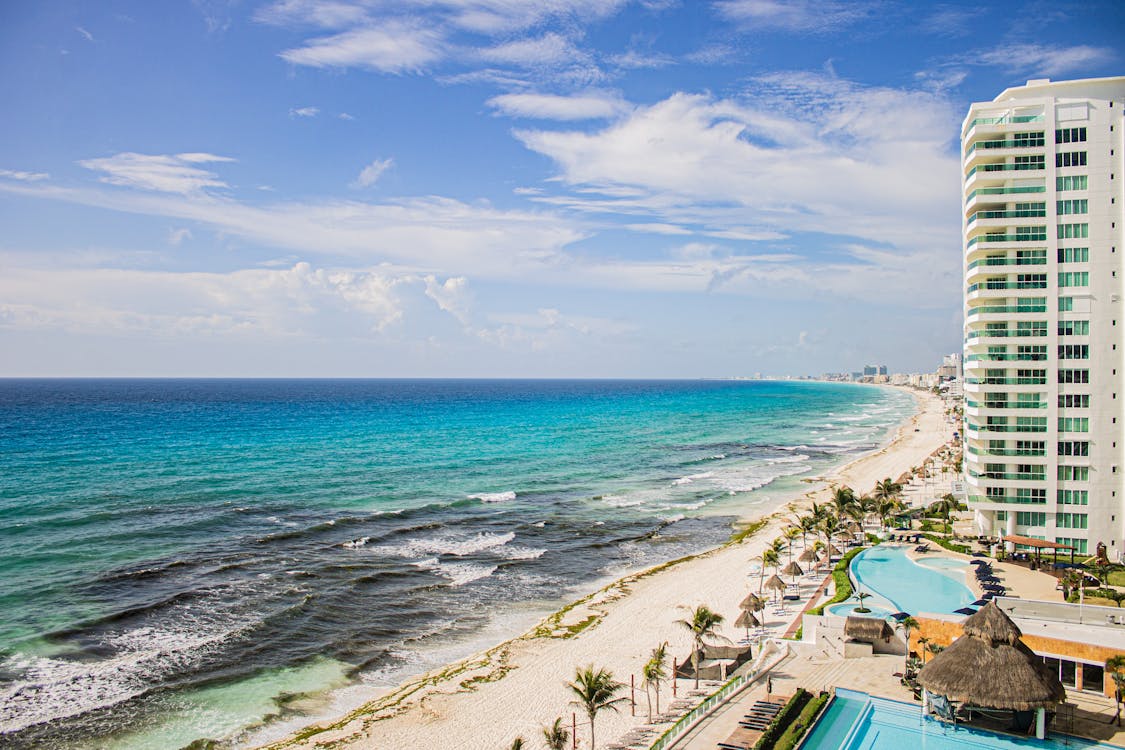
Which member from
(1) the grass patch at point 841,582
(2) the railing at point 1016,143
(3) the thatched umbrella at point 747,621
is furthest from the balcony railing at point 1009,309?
(3) the thatched umbrella at point 747,621

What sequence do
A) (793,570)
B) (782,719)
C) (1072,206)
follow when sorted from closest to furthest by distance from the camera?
(782,719) → (1072,206) → (793,570)

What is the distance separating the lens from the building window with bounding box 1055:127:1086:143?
40.4m

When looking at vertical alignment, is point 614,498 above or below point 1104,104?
below

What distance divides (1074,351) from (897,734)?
29830 millimetres

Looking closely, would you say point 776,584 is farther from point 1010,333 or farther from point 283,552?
point 283,552

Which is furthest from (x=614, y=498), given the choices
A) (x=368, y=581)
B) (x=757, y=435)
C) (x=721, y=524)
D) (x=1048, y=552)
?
(x=757, y=435)

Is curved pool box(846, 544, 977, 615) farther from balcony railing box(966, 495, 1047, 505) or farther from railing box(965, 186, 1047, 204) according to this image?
railing box(965, 186, 1047, 204)

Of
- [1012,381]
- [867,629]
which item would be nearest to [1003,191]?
[1012,381]

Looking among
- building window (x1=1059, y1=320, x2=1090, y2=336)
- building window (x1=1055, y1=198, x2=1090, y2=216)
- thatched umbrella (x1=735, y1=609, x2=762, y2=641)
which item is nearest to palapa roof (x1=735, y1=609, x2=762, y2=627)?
thatched umbrella (x1=735, y1=609, x2=762, y2=641)

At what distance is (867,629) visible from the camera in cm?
2930

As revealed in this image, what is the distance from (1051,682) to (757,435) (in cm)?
11453

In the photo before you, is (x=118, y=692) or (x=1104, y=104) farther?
(x=1104, y=104)

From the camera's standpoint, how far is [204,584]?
43125mm

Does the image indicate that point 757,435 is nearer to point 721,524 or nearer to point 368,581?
point 721,524
